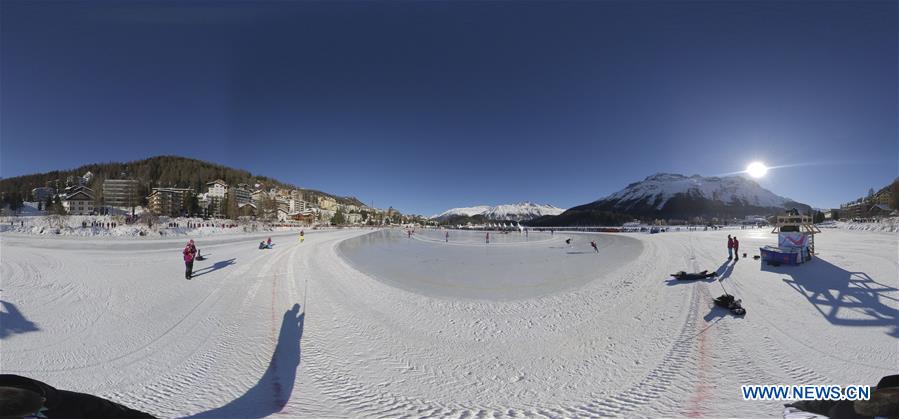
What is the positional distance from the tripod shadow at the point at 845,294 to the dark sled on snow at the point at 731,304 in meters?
1.57

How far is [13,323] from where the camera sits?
6.69 metres

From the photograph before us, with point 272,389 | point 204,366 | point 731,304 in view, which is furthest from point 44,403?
point 731,304

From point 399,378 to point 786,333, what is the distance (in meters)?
7.63

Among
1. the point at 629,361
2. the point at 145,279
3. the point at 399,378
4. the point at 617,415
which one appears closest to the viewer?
the point at 617,415

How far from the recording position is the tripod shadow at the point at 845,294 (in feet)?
23.6

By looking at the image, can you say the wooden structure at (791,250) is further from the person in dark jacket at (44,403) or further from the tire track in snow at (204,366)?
the person in dark jacket at (44,403)

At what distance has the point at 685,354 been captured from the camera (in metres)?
5.46

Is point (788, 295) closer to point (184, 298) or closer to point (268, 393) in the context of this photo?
point (268, 393)

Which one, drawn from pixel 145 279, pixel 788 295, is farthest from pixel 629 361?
pixel 145 279

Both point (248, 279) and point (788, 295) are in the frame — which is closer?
point (788, 295)

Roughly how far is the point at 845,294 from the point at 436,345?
11788 millimetres

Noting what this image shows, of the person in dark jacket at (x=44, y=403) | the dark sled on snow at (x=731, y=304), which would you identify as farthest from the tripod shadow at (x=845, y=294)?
the person in dark jacket at (x=44, y=403)

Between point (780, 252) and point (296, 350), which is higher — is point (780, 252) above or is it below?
above

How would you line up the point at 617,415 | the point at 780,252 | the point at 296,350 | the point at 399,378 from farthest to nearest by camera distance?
the point at 780,252
the point at 296,350
the point at 399,378
the point at 617,415
